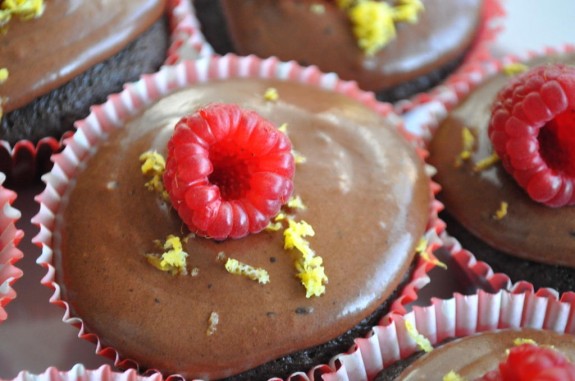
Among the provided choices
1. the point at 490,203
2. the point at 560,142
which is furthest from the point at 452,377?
the point at 560,142

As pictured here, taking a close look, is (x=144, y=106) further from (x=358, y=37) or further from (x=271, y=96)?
(x=358, y=37)

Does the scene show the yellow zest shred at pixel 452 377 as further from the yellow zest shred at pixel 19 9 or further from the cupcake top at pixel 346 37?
the yellow zest shred at pixel 19 9

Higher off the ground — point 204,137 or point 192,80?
point 204,137

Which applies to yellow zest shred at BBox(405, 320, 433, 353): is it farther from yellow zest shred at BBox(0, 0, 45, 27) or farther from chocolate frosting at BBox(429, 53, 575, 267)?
yellow zest shred at BBox(0, 0, 45, 27)

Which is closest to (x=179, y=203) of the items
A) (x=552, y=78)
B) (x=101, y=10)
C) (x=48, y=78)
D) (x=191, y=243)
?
(x=191, y=243)

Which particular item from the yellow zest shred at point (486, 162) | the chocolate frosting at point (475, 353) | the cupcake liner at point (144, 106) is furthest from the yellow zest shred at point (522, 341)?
the yellow zest shred at point (486, 162)

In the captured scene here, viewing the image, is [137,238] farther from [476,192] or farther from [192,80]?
[476,192]

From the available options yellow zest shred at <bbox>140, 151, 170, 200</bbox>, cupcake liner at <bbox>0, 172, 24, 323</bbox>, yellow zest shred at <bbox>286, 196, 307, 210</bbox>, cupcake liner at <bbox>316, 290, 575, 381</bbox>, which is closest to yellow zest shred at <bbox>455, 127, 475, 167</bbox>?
cupcake liner at <bbox>316, 290, 575, 381</bbox>

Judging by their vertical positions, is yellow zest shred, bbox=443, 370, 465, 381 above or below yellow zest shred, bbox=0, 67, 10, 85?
below
